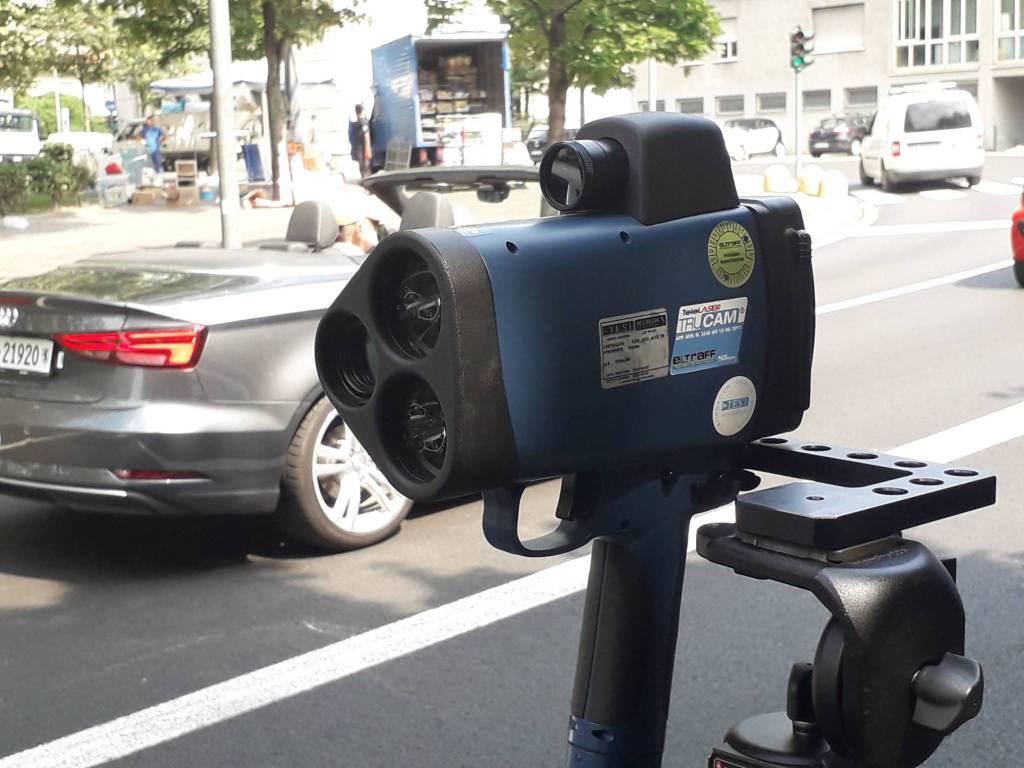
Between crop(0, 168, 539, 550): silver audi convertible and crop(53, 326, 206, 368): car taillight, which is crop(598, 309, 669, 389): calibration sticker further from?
crop(53, 326, 206, 368): car taillight

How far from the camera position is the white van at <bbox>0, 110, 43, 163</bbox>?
44.5 m

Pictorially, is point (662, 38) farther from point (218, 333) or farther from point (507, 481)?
point (507, 481)

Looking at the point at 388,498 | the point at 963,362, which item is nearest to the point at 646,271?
the point at 388,498

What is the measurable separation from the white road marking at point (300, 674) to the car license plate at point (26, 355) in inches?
60.4

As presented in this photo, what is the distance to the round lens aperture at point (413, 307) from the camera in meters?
1.41

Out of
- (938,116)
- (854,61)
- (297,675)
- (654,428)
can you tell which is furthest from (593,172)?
(854,61)

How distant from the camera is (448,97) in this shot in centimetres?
3384

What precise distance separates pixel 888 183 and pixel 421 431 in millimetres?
29301

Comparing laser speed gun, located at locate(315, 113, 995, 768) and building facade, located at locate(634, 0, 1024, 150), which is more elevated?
building facade, located at locate(634, 0, 1024, 150)

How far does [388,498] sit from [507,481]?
4.36 meters

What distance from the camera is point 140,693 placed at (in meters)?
4.25

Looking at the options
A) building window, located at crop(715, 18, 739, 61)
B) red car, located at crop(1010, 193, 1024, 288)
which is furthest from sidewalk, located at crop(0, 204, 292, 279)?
building window, located at crop(715, 18, 739, 61)

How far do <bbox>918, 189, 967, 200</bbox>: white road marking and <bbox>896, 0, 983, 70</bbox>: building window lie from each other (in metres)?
34.6

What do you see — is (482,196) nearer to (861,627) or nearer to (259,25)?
(861,627)
